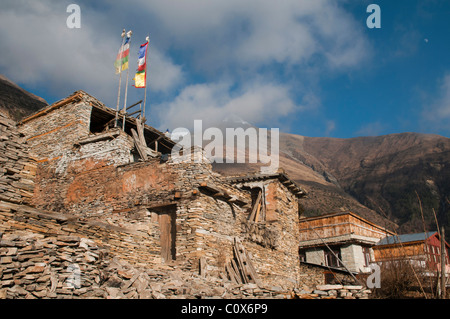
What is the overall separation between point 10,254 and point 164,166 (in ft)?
24.6

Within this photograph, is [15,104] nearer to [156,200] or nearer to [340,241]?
[156,200]

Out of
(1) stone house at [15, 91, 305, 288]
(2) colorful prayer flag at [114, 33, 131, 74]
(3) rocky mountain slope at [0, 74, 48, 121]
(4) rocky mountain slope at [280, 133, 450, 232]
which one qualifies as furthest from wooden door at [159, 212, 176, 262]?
(4) rocky mountain slope at [280, 133, 450, 232]

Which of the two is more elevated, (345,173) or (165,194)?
(345,173)

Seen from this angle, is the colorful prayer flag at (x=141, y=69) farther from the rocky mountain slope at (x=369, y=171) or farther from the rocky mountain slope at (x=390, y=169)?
the rocky mountain slope at (x=390, y=169)

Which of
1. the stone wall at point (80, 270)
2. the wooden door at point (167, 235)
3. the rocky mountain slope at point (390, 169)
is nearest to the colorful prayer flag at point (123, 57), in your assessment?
the wooden door at point (167, 235)

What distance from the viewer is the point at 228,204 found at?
1457 centimetres

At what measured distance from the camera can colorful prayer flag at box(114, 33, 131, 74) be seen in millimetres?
21469

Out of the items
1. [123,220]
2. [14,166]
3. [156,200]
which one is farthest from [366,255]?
[14,166]

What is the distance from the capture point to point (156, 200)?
13758 millimetres

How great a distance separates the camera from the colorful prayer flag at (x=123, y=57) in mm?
21469

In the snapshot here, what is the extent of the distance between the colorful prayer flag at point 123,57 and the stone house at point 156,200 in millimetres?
2968

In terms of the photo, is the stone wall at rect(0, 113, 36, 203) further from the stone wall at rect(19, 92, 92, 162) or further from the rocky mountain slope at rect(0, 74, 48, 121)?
the rocky mountain slope at rect(0, 74, 48, 121)
